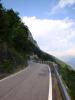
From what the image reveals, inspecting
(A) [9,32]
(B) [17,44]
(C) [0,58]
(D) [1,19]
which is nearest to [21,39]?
(B) [17,44]

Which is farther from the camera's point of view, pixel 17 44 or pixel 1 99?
pixel 17 44

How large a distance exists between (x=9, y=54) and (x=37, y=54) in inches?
3646

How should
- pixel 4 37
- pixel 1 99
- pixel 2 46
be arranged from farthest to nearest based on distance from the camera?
pixel 4 37
pixel 2 46
pixel 1 99

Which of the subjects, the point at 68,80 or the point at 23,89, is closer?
the point at 23,89

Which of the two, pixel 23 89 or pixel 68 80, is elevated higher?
pixel 68 80

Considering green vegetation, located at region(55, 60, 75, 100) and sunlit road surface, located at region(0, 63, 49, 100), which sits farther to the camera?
green vegetation, located at region(55, 60, 75, 100)

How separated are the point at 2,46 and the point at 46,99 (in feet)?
89.3

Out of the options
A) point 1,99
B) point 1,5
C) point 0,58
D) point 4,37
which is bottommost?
point 1,99

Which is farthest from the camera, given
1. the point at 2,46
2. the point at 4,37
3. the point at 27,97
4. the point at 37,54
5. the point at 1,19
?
the point at 37,54

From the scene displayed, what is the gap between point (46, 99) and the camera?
14875 millimetres

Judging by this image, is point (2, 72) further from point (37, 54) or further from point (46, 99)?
point (37, 54)

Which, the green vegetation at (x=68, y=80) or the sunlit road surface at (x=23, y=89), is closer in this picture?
the sunlit road surface at (x=23, y=89)

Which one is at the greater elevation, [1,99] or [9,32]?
[9,32]

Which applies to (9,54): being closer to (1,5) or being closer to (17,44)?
(1,5)
